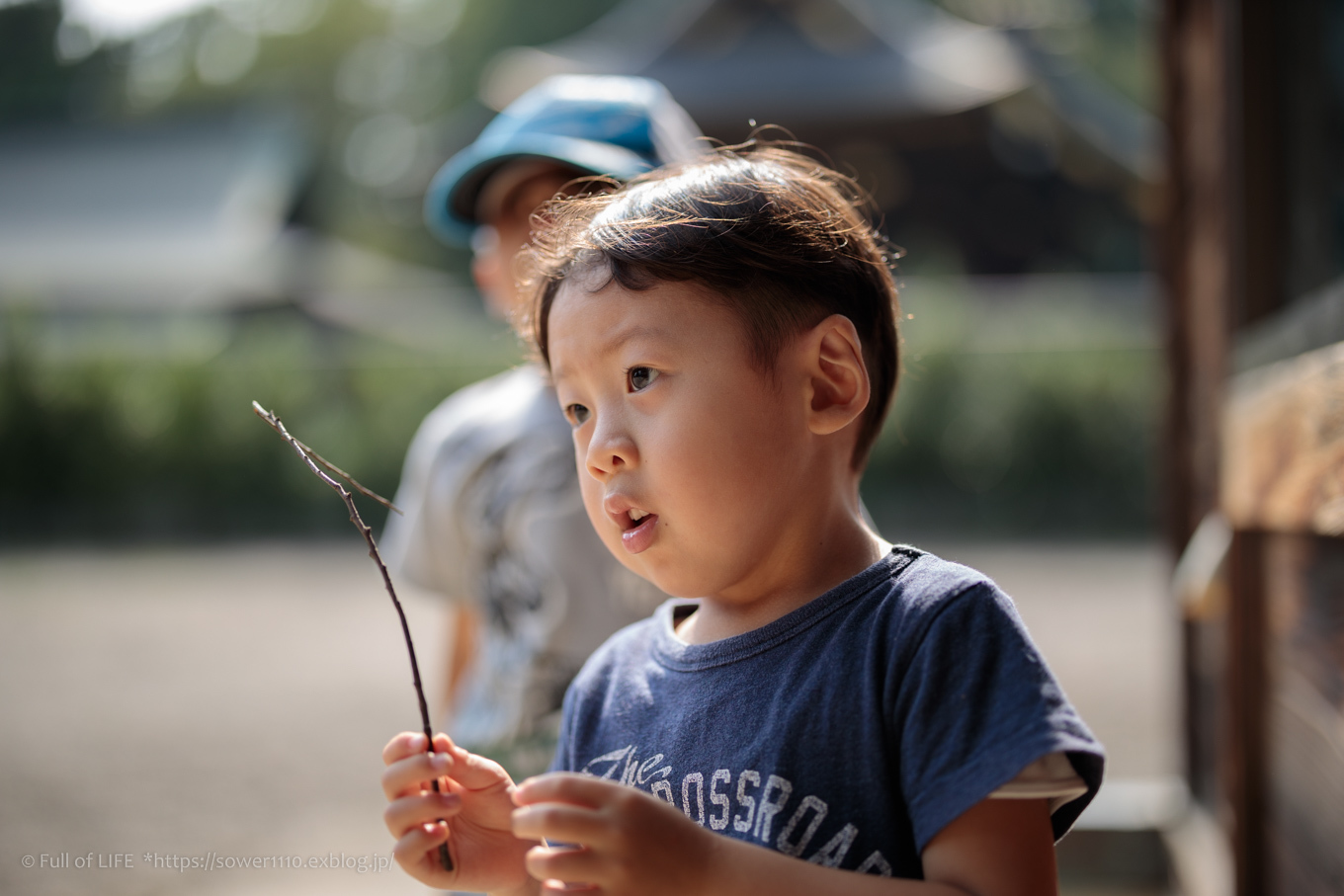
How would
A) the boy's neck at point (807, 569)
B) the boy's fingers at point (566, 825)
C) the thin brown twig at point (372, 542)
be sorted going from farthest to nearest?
the boy's neck at point (807, 569) < the thin brown twig at point (372, 542) < the boy's fingers at point (566, 825)

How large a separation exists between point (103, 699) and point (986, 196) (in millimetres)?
13100

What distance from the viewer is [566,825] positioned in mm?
947

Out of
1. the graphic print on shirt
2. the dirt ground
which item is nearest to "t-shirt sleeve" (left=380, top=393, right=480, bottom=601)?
the dirt ground

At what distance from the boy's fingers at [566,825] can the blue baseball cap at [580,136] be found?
1.27 m

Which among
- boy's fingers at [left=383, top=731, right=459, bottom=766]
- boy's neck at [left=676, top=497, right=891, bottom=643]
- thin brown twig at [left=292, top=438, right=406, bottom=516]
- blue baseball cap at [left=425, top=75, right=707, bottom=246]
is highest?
blue baseball cap at [left=425, top=75, right=707, bottom=246]

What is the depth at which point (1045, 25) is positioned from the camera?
32.2m

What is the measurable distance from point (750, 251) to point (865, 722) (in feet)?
1.66

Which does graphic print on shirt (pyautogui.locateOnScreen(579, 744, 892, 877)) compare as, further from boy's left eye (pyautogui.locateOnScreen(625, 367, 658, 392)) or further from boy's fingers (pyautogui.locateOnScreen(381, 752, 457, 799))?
boy's left eye (pyautogui.locateOnScreen(625, 367, 658, 392))

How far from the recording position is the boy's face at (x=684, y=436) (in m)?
1.19

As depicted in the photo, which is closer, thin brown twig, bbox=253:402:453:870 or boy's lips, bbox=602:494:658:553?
thin brown twig, bbox=253:402:453:870

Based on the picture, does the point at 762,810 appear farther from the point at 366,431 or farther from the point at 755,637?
the point at 366,431

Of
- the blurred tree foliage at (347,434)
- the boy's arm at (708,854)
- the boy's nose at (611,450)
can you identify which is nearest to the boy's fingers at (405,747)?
the boy's arm at (708,854)

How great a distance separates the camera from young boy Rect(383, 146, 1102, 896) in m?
1.01

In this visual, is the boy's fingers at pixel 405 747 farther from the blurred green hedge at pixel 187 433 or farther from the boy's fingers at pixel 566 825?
the blurred green hedge at pixel 187 433
